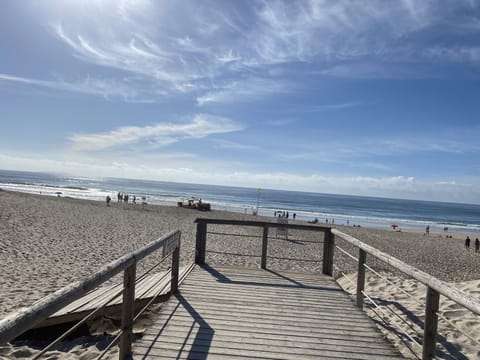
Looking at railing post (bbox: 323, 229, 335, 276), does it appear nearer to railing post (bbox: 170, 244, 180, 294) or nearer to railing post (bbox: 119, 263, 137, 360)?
railing post (bbox: 170, 244, 180, 294)

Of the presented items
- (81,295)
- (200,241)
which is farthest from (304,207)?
(81,295)

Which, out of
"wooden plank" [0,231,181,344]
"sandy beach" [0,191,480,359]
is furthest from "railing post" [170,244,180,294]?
"wooden plank" [0,231,181,344]

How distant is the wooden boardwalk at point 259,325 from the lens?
115 inches

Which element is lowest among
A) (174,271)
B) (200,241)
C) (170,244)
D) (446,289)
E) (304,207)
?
(304,207)

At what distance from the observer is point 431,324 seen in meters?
2.54

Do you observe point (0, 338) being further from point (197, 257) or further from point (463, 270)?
point (463, 270)

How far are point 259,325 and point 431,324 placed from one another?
1.65 metres

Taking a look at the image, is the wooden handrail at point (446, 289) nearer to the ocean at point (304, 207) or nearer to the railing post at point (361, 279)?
the railing post at point (361, 279)

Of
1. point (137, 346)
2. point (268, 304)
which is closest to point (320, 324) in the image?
point (268, 304)

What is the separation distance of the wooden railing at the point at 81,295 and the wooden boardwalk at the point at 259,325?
330 mm

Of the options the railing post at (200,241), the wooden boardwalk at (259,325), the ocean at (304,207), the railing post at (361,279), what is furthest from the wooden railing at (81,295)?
the ocean at (304,207)

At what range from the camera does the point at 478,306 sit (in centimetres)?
194

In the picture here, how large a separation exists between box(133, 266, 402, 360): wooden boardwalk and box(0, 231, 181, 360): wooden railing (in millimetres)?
330

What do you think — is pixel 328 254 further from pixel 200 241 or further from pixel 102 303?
pixel 102 303
